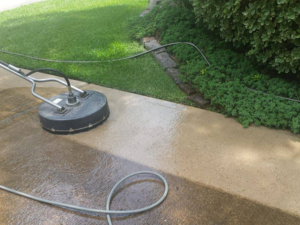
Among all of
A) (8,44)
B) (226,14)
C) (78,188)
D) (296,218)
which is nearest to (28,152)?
(78,188)

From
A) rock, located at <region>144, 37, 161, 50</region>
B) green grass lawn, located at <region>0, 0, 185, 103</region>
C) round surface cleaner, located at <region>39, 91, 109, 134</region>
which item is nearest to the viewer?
round surface cleaner, located at <region>39, 91, 109, 134</region>

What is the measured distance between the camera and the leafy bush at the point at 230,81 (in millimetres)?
3562

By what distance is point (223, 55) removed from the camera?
483 centimetres

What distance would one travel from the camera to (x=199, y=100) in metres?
4.10

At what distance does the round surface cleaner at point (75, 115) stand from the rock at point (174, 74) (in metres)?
1.37

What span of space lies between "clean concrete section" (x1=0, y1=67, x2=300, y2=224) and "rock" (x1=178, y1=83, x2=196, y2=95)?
427 millimetres

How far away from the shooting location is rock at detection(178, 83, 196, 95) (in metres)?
4.34

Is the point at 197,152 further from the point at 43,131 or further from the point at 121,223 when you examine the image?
the point at 43,131

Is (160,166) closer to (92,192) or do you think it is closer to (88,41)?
(92,192)

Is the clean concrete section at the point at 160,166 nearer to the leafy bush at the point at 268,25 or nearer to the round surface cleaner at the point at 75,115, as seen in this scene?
the round surface cleaner at the point at 75,115

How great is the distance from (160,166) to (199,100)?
1.45m

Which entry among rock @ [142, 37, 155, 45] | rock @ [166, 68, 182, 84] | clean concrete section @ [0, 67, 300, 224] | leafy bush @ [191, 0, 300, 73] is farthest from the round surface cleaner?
rock @ [142, 37, 155, 45]

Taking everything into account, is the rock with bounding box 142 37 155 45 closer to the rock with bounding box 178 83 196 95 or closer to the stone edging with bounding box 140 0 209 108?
the stone edging with bounding box 140 0 209 108

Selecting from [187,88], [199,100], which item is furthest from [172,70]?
[199,100]
